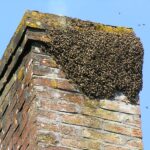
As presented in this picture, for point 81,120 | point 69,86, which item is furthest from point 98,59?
point 81,120

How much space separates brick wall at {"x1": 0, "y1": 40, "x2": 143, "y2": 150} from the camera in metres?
6.09

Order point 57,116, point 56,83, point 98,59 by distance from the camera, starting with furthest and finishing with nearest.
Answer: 1. point 98,59
2. point 56,83
3. point 57,116

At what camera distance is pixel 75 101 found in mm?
6348

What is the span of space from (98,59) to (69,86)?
0.38 metres

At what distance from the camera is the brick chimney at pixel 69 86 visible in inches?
243

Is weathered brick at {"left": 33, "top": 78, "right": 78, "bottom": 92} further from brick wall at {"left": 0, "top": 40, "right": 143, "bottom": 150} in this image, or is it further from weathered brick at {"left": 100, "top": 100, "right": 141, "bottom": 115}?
weathered brick at {"left": 100, "top": 100, "right": 141, "bottom": 115}

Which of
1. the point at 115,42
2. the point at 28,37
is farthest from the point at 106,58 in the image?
the point at 28,37

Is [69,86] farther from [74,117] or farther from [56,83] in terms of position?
[74,117]

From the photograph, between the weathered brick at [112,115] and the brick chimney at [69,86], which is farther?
the weathered brick at [112,115]

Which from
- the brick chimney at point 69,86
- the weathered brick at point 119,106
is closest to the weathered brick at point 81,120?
the brick chimney at point 69,86

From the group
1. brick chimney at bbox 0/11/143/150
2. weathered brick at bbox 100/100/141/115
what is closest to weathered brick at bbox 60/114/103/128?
brick chimney at bbox 0/11/143/150

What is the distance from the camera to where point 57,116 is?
20.3 feet

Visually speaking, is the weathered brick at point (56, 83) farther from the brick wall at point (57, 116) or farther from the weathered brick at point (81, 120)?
the weathered brick at point (81, 120)

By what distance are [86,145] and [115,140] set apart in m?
0.25
